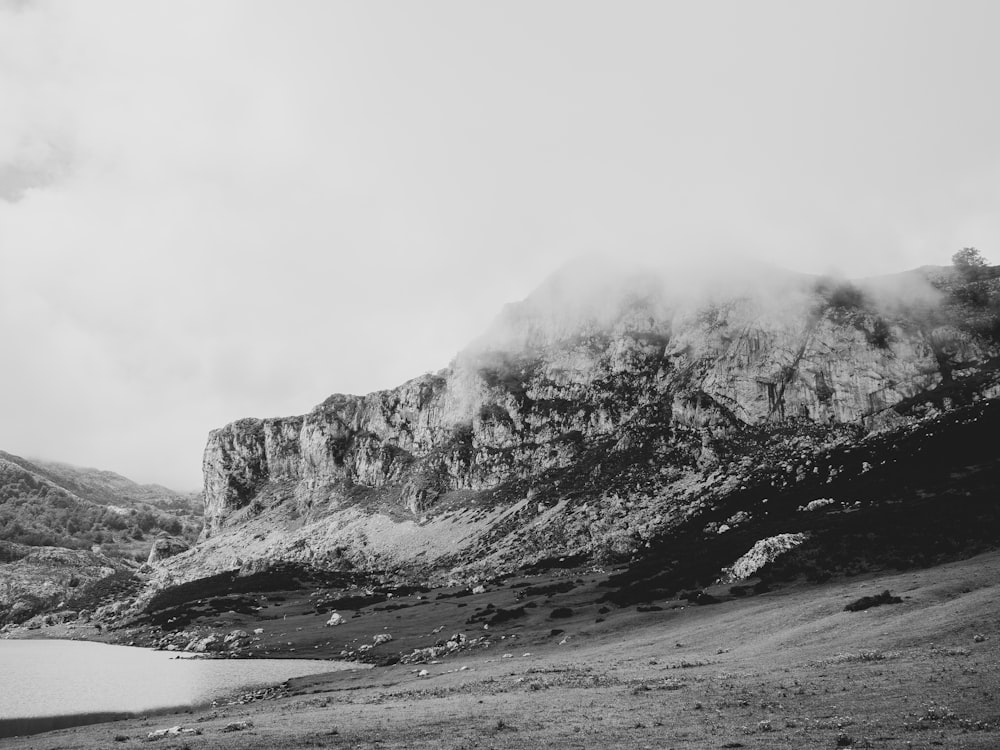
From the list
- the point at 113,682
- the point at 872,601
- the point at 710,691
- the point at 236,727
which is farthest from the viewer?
the point at 113,682

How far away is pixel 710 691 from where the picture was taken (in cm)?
2933

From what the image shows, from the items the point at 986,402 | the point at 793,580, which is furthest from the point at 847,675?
the point at 986,402

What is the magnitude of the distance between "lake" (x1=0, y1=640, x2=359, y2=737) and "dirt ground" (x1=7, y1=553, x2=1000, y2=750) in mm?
10985

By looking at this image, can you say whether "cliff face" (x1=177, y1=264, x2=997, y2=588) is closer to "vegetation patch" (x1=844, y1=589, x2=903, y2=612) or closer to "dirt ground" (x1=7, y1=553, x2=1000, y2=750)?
"dirt ground" (x1=7, y1=553, x2=1000, y2=750)

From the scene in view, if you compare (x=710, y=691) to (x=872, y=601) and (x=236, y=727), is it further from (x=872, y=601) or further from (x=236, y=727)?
(x=872, y=601)

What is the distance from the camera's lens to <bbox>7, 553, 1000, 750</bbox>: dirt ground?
21.3m

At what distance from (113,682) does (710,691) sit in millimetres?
72571

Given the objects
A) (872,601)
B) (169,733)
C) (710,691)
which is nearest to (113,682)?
(169,733)

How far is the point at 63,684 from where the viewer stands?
229ft

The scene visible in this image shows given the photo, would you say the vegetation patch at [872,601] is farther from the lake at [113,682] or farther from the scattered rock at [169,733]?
the lake at [113,682]

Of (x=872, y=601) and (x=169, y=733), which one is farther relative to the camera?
(x=872, y=601)

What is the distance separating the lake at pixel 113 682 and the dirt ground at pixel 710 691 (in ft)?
36.0

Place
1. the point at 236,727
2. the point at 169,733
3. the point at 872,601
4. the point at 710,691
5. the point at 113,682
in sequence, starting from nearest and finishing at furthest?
the point at 710,691 → the point at 236,727 → the point at 169,733 → the point at 872,601 → the point at 113,682

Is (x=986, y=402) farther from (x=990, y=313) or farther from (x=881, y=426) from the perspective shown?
(x=990, y=313)
